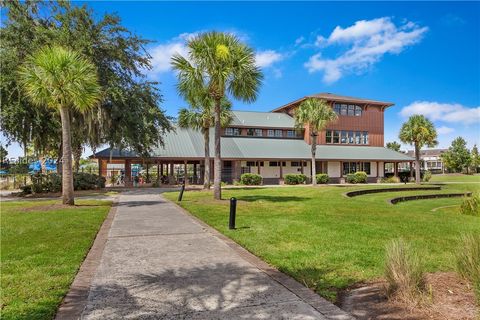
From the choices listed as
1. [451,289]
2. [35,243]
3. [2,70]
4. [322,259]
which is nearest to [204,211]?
[35,243]

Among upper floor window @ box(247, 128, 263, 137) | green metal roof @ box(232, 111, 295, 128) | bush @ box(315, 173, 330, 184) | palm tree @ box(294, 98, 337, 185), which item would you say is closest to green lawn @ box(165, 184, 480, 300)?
palm tree @ box(294, 98, 337, 185)

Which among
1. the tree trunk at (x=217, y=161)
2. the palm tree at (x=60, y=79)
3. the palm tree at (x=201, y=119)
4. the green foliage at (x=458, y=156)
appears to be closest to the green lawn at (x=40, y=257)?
the palm tree at (x=60, y=79)

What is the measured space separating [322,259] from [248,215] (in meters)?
6.35

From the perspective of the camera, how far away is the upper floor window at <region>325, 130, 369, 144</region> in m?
46.8

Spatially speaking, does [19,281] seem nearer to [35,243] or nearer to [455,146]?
[35,243]

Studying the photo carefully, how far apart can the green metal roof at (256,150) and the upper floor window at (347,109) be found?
423 cm

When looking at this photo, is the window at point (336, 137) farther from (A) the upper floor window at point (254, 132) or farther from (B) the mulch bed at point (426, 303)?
(B) the mulch bed at point (426, 303)

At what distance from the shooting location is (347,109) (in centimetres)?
4697

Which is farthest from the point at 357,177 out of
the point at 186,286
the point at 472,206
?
the point at 186,286

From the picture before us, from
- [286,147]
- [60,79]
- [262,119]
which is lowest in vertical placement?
[286,147]

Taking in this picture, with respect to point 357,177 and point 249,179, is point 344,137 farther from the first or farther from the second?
point 249,179

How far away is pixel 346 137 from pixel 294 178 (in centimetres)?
1246

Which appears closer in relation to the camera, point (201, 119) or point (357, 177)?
point (201, 119)

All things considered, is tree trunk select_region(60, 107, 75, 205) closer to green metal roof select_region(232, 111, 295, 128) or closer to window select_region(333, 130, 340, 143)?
green metal roof select_region(232, 111, 295, 128)
